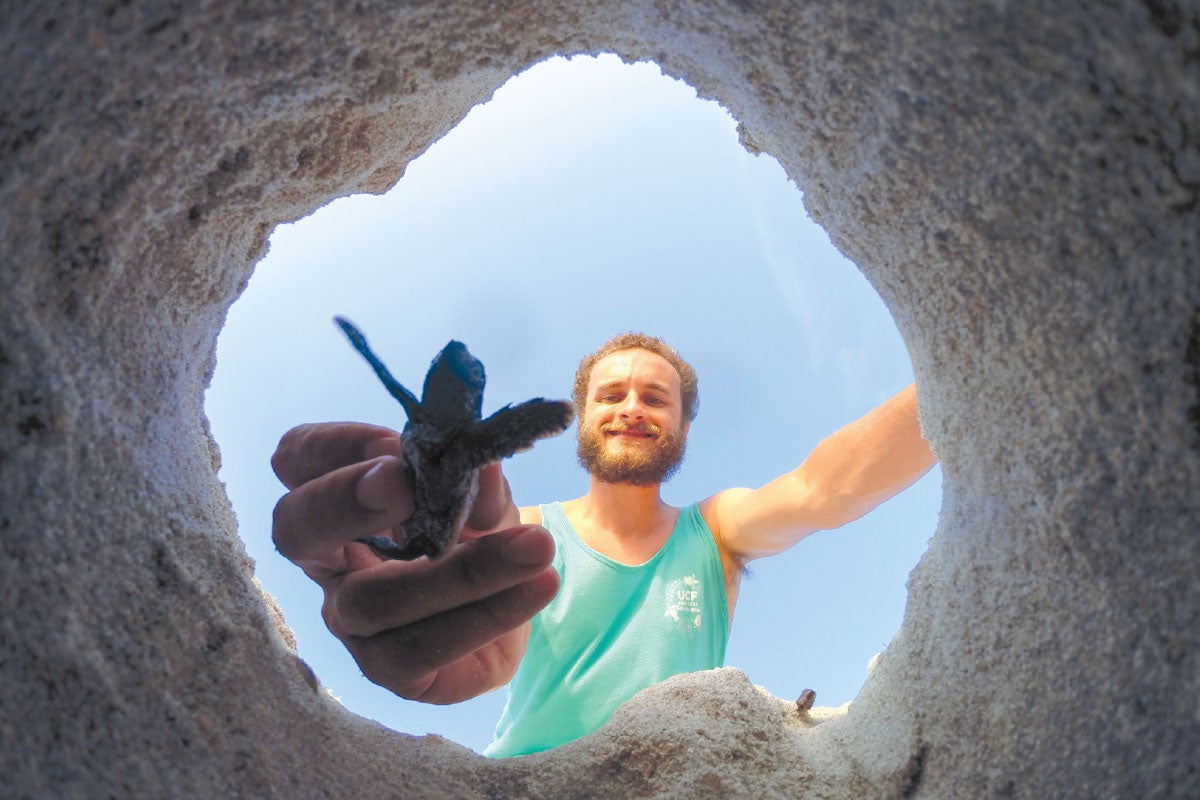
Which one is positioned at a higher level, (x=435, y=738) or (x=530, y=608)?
(x=530, y=608)

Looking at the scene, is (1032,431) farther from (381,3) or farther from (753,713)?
(381,3)

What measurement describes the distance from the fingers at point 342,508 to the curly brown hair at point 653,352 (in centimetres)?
197

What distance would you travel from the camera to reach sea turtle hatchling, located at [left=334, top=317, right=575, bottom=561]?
742mm

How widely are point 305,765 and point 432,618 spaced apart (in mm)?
237

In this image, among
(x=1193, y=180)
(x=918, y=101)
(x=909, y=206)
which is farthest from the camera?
(x=909, y=206)

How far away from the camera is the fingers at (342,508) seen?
83 centimetres

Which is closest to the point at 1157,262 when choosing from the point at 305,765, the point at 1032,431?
the point at 1032,431

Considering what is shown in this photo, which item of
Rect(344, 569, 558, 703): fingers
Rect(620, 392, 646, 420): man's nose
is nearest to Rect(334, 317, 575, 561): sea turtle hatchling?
Rect(344, 569, 558, 703): fingers

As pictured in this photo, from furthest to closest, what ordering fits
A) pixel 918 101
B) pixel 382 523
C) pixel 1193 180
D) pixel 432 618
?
pixel 432 618 → pixel 382 523 → pixel 918 101 → pixel 1193 180

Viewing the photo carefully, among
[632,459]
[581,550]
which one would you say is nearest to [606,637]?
[581,550]

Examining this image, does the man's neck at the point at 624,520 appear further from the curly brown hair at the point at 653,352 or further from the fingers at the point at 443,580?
the fingers at the point at 443,580

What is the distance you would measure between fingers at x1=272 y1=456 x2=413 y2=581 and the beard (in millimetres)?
1626

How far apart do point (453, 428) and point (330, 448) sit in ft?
1.31

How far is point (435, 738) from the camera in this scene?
1092 millimetres
